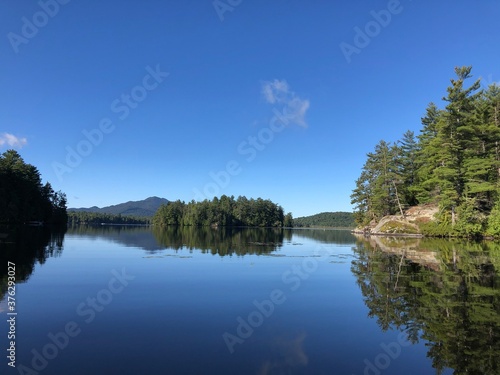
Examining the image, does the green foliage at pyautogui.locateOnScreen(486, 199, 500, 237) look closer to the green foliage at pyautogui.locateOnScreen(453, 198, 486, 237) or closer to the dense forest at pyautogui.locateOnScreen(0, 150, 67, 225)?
the green foliage at pyautogui.locateOnScreen(453, 198, 486, 237)

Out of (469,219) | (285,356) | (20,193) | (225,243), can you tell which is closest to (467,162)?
(469,219)

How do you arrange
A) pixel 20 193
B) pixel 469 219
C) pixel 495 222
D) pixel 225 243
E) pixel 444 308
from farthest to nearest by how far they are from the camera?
pixel 20 193, pixel 469 219, pixel 495 222, pixel 225 243, pixel 444 308

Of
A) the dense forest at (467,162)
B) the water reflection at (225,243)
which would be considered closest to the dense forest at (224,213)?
the water reflection at (225,243)

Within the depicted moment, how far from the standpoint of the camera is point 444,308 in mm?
10625

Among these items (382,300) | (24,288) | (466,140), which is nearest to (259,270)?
(382,300)

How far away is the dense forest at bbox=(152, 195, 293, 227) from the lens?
169438 millimetres

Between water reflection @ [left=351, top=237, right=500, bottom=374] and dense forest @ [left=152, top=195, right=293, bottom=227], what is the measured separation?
151 m

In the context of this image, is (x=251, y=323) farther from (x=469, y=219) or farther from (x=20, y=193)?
(x=20, y=193)

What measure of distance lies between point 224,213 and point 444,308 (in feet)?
523

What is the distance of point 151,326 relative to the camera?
8.75 meters

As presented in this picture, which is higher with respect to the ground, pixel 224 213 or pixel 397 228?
pixel 224 213

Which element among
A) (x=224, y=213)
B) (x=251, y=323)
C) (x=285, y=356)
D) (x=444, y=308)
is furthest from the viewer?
(x=224, y=213)

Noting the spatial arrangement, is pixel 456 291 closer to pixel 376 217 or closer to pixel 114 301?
pixel 114 301

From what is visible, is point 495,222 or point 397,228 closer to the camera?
point 495,222
